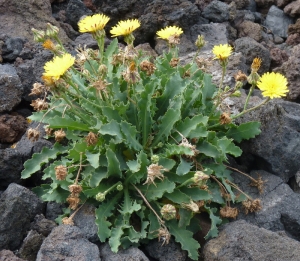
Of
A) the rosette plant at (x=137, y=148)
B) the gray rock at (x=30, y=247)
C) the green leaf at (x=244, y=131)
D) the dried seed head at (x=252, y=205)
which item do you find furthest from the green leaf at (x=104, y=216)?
the green leaf at (x=244, y=131)

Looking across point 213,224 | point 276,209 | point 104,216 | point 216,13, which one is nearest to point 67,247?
point 104,216

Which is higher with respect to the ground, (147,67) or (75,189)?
(147,67)

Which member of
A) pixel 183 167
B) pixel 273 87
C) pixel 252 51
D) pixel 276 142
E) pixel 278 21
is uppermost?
pixel 273 87

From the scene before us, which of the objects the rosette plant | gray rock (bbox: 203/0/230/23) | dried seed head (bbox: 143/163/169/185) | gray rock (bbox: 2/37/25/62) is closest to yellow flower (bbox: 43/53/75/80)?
the rosette plant

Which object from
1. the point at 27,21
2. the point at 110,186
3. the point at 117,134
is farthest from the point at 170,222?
the point at 27,21

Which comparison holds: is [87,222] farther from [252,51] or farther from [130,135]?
[252,51]

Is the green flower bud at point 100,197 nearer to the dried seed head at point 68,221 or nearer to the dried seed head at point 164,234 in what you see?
the dried seed head at point 68,221
